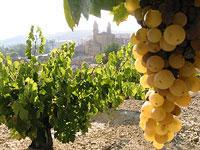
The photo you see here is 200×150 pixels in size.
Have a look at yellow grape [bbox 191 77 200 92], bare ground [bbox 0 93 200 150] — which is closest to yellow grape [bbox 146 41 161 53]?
yellow grape [bbox 191 77 200 92]

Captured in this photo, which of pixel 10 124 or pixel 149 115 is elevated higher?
pixel 149 115

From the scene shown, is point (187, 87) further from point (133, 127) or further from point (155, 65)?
point (133, 127)

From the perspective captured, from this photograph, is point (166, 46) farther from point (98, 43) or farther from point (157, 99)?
point (98, 43)

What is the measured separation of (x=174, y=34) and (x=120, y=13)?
21cm

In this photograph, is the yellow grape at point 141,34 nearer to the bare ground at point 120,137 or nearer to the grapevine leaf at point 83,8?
the grapevine leaf at point 83,8

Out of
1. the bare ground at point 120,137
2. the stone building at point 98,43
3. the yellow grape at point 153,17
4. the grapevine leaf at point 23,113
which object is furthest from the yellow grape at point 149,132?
the stone building at point 98,43

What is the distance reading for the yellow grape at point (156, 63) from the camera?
39 cm

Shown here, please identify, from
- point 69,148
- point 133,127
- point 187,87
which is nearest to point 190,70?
point 187,87

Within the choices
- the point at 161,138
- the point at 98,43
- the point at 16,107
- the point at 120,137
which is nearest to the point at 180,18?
the point at 161,138

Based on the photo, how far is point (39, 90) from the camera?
7.18ft

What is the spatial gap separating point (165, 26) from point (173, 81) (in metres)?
0.11

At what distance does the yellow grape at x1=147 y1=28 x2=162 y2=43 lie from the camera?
0.38 m

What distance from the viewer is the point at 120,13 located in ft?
1.73

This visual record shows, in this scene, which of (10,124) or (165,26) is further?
(10,124)
